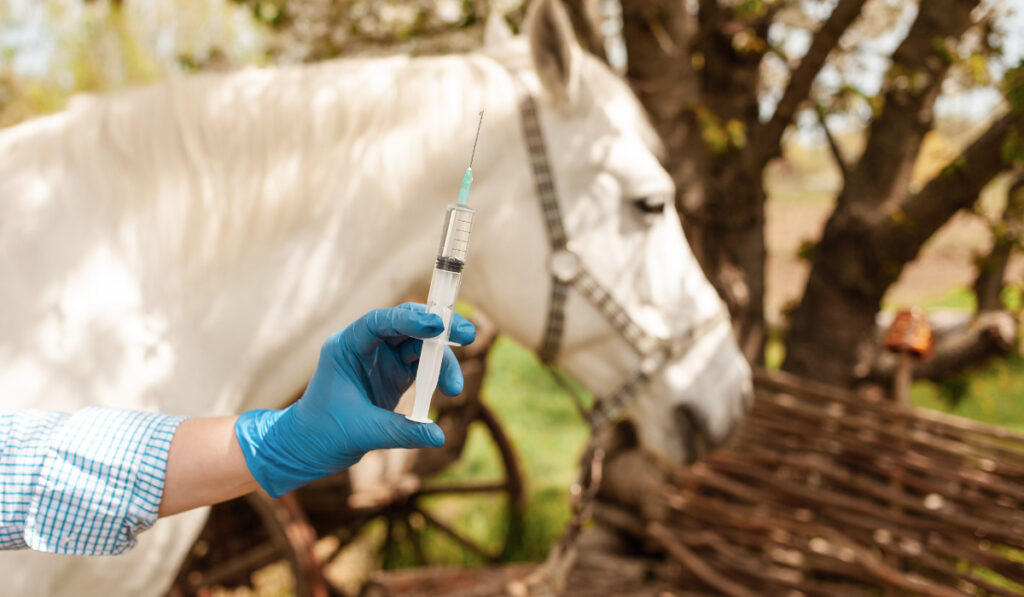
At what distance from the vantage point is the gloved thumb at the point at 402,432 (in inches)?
37.0

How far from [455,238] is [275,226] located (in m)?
0.75

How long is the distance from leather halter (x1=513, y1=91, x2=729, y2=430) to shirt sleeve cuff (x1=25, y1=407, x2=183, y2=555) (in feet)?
3.28

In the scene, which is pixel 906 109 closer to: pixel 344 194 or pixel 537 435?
pixel 344 194

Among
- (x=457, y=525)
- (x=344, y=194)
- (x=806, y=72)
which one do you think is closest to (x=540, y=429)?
(x=457, y=525)

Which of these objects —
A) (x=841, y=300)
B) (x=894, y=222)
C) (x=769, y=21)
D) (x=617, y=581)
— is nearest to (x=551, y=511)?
(x=617, y=581)

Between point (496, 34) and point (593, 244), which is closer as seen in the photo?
point (593, 244)

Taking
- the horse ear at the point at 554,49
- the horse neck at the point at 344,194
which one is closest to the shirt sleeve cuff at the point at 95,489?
the horse neck at the point at 344,194

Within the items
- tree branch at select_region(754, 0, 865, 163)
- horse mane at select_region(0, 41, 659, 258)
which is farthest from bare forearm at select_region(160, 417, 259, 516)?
tree branch at select_region(754, 0, 865, 163)

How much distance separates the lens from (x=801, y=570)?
8.50 feet

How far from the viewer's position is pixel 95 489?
3.00ft

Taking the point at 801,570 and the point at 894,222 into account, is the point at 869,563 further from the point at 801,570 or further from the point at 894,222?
the point at 894,222

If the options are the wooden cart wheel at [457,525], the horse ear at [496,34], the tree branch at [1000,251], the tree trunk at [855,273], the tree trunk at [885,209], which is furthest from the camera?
the wooden cart wheel at [457,525]

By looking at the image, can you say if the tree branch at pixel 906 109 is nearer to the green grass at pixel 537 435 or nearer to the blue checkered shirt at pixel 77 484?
the green grass at pixel 537 435

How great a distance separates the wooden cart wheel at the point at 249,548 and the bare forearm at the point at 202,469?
1.63 meters
